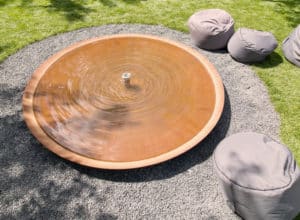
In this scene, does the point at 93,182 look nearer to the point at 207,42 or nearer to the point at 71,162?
the point at 71,162

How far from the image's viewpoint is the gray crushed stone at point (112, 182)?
527 centimetres

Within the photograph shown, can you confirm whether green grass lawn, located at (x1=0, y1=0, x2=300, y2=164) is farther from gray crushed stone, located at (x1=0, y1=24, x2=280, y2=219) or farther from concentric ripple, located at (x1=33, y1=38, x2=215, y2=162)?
gray crushed stone, located at (x1=0, y1=24, x2=280, y2=219)

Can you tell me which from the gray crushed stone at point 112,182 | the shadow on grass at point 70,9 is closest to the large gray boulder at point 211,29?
the gray crushed stone at point 112,182

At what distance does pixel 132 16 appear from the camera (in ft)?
31.4

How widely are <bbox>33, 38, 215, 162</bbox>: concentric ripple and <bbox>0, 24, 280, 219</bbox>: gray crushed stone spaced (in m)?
0.37

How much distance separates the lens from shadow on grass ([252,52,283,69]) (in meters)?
7.92

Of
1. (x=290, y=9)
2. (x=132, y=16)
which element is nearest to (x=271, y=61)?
(x=290, y=9)

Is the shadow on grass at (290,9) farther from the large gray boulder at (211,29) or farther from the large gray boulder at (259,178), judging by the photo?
the large gray boulder at (259,178)

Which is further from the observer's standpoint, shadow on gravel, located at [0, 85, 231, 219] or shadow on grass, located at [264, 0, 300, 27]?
shadow on grass, located at [264, 0, 300, 27]

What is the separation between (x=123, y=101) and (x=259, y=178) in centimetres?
304

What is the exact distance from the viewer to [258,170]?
4738 mm

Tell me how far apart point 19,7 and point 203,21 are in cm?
552

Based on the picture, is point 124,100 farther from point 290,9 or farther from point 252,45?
point 290,9

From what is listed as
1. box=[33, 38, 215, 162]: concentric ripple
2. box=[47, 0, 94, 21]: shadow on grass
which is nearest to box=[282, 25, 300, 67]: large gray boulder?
box=[33, 38, 215, 162]: concentric ripple
